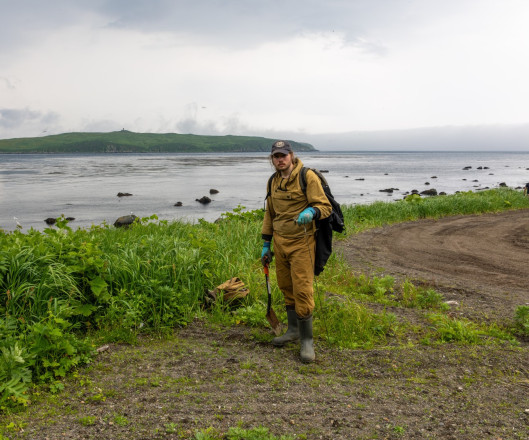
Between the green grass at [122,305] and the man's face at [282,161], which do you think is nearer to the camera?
the green grass at [122,305]

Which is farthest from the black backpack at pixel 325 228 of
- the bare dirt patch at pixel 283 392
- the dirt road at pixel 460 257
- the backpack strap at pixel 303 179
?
the dirt road at pixel 460 257

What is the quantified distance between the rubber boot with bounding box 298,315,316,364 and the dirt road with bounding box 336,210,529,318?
292cm

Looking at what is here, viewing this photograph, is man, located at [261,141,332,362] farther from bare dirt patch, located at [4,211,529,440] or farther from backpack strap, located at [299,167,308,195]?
bare dirt patch, located at [4,211,529,440]

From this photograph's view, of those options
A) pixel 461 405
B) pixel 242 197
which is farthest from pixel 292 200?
pixel 242 197

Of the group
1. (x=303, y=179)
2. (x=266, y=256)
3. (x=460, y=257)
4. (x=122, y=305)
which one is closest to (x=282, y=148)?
(x=303, y=179)

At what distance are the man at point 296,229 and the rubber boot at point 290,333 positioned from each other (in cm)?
32

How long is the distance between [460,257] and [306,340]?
694 cm

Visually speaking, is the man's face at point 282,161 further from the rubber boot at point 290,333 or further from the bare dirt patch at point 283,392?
the bare dirt patch at point 283,392

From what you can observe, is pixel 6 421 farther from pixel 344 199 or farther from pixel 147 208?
pixel 344 199

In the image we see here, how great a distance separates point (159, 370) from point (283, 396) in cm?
135

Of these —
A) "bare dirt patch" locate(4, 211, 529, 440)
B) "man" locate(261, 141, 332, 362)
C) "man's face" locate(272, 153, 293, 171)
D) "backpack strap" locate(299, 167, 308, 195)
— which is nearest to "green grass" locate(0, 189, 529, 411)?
"bare dirt patch" locate(4, 211, 529, 440)

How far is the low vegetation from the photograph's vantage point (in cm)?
446

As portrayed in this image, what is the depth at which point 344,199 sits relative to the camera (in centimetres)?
3481

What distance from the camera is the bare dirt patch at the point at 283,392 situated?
11.6 feet
